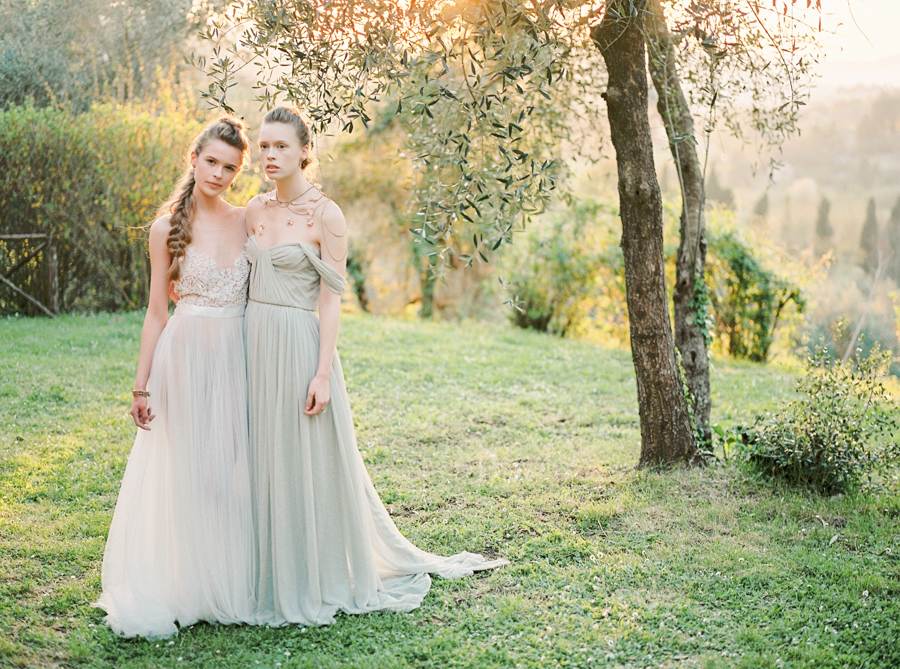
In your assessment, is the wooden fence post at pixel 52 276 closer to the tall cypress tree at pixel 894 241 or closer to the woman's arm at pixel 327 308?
the woman's arm at pixel 327 308

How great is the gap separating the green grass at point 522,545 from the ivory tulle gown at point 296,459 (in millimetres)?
191

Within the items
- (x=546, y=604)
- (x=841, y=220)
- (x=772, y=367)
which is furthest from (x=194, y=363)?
(x=841, y=220)

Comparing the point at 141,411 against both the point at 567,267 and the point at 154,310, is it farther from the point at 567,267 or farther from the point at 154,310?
the point at 567,267

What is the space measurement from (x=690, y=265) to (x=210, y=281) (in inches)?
143

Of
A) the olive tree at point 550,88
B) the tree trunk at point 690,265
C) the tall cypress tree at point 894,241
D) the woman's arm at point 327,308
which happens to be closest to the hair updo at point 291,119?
the woman's arm at point 327,308

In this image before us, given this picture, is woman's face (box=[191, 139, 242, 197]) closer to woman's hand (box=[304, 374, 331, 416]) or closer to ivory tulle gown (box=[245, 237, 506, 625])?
ivory tulle gown (box=[245, 237, 506, 625])

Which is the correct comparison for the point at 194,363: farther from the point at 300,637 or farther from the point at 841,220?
the point at 841,220

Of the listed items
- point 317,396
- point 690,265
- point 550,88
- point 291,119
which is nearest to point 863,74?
point 550,88

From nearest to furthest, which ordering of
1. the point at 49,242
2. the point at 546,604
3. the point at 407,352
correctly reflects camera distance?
the point at 546,604, the point at 407,352, the point at 49,242

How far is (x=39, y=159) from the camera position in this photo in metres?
10.1

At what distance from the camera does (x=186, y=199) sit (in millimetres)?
3365

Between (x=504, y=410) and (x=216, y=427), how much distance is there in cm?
416

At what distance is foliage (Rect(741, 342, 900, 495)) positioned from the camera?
486 cm

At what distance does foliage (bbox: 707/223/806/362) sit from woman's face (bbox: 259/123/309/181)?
859 cm
